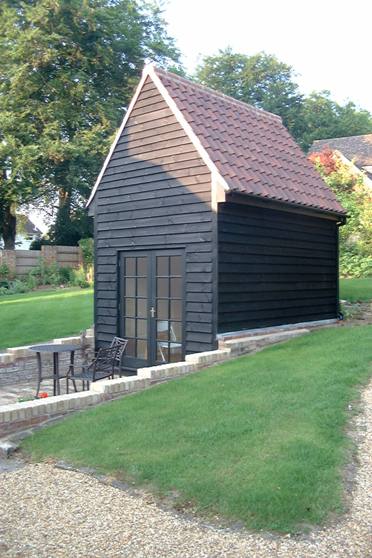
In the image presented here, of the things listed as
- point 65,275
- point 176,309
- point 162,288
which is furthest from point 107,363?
point 65,275

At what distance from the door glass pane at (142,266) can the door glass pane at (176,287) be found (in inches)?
33.1

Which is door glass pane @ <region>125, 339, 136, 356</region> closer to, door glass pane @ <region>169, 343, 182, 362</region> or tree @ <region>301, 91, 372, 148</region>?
door glass pane @ <region>169, 343, 182, 362</region>

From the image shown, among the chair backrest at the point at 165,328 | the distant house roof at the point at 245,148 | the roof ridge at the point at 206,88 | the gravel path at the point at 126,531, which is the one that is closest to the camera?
Answer: the gravel path at the point at 126,531

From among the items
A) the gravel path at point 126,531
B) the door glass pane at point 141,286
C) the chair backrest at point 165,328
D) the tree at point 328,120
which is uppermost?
the tree at point 328,120

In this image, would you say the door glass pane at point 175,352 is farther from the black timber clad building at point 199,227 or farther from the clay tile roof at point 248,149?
the clay tile roof at point 248,149

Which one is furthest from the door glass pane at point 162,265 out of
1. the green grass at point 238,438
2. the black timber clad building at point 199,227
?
the green grass at point 238,438

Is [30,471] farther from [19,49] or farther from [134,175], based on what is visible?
[19,49]

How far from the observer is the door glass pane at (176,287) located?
1024 centimetres

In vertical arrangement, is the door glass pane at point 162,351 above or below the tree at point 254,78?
below

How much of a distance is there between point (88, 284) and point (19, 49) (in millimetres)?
12204

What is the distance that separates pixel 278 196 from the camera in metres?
10.3

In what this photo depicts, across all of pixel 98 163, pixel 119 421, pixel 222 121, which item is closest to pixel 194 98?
pixel 222 121

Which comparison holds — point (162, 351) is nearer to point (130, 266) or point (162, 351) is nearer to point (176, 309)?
point (176, 309)

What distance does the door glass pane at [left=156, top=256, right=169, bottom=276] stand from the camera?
10.5 metres
